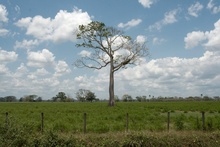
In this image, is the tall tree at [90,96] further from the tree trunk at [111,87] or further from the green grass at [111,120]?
the green grass at [111,120]

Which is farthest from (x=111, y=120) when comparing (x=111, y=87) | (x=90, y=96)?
(x=90, y=96)

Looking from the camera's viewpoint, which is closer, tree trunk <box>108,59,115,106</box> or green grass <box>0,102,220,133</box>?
green grass <box>0,102,220,133</box>

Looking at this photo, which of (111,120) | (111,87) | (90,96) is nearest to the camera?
(111,120)

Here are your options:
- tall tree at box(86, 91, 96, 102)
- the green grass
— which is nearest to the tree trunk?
the green grass

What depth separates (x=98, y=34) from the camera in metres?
43.5

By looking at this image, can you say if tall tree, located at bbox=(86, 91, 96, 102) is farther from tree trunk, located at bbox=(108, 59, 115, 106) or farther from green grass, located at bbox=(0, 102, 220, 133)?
green grass, located at bbox=(0, 102, 220, 133)

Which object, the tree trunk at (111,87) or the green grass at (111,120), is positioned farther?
the tree trunk at (111,87)

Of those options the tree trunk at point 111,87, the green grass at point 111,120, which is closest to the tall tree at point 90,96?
the tree trunk at point 111,87

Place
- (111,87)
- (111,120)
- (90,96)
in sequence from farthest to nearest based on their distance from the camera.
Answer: (90,96)
(111,87)
(111,120)

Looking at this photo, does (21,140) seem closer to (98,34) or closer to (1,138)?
(1,138)

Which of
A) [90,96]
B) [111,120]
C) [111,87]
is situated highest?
[111,87]

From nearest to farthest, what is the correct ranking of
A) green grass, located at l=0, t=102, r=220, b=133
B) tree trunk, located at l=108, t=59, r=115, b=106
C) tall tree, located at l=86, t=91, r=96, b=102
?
green grass, located at l=0, t=102, r=220, b=133
tree trunk, located at l=108, t=59, r=115, b=106
tall tree, located at l=86, t=91, r=96, b=102

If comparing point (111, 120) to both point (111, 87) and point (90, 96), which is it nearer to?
point (111, 87)

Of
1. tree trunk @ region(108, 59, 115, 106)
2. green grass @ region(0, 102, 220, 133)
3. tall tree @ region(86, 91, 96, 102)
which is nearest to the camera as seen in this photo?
green grass @ region(0, 102, 220, 133)
